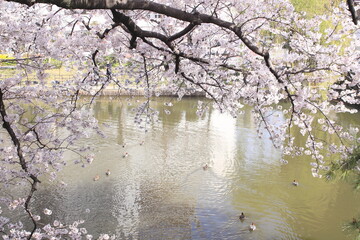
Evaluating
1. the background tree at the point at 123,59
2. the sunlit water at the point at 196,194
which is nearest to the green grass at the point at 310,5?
the sunlit water at the point at 196,194

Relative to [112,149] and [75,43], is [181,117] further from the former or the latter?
[75,43]

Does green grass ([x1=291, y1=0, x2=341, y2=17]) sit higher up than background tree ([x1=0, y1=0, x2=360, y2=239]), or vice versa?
green grass ([x1=291, y1=0, x2=341, y2=17])

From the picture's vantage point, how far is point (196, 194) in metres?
7.29

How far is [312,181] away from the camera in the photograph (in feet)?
26.8

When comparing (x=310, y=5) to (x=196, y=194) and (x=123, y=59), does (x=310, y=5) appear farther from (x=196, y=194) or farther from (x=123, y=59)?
(x=123, y=59)

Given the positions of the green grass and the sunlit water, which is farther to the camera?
the green grass

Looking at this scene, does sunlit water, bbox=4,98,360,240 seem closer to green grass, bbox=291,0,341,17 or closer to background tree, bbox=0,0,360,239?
background tree, bbox=0,0,360,239

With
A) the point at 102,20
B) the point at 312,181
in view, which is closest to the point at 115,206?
the point at 102,20

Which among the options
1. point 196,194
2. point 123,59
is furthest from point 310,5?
point 123,59

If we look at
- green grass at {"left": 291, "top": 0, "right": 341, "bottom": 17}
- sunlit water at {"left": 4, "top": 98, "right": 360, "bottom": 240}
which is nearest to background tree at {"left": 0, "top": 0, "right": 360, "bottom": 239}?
sunlit water at {"left": 4, "top": 98, "right": 360, "bottom": 240}

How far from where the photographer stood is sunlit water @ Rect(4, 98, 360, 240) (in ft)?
20.0

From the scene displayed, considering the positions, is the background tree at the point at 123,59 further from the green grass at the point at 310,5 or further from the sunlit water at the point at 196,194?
the green grass at the point at 310,5

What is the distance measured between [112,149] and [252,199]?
439cm

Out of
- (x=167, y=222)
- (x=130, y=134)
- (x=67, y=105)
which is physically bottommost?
(x=167, y=222)
